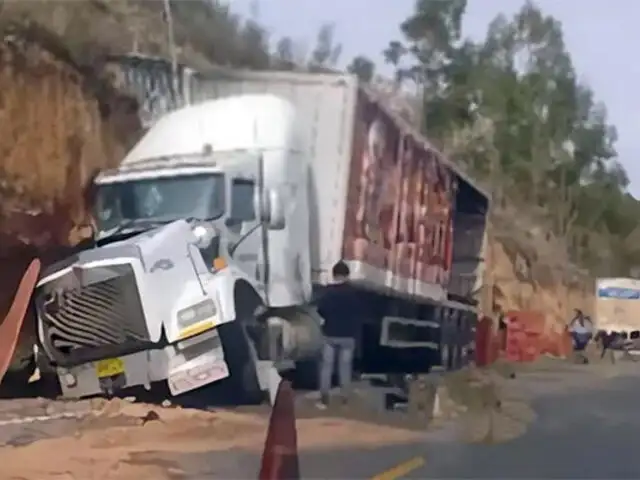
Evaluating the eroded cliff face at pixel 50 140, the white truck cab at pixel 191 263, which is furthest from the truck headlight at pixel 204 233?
the eroded cliff face at pixel 50 140

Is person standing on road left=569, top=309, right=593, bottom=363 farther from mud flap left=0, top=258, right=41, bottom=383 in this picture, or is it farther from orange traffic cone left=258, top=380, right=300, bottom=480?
mud flap left=0, top=258, right=41, bottom=383

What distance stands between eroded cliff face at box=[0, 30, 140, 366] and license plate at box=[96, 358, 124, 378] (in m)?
0.34

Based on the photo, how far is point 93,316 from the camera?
341 cm

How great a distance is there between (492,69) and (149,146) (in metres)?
1.04

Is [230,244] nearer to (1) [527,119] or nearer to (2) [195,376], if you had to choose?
(2) [195,376]

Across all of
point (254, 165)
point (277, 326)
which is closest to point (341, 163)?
point (254, 165)

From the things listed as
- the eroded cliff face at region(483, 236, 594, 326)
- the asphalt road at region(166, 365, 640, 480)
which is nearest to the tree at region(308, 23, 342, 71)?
the eroded cliff face at region(483, 236, 594, 326)

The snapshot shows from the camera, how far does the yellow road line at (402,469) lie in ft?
11.3

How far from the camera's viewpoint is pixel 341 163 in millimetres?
3398

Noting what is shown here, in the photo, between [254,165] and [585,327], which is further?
[585,327]

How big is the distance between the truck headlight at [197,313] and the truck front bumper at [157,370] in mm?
44

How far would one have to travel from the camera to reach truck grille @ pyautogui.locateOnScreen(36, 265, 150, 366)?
133 inches

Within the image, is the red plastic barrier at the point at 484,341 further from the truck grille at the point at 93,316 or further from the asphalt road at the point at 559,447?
the truck grille at the point at 93,316

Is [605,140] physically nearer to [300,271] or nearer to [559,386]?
[559,386]
